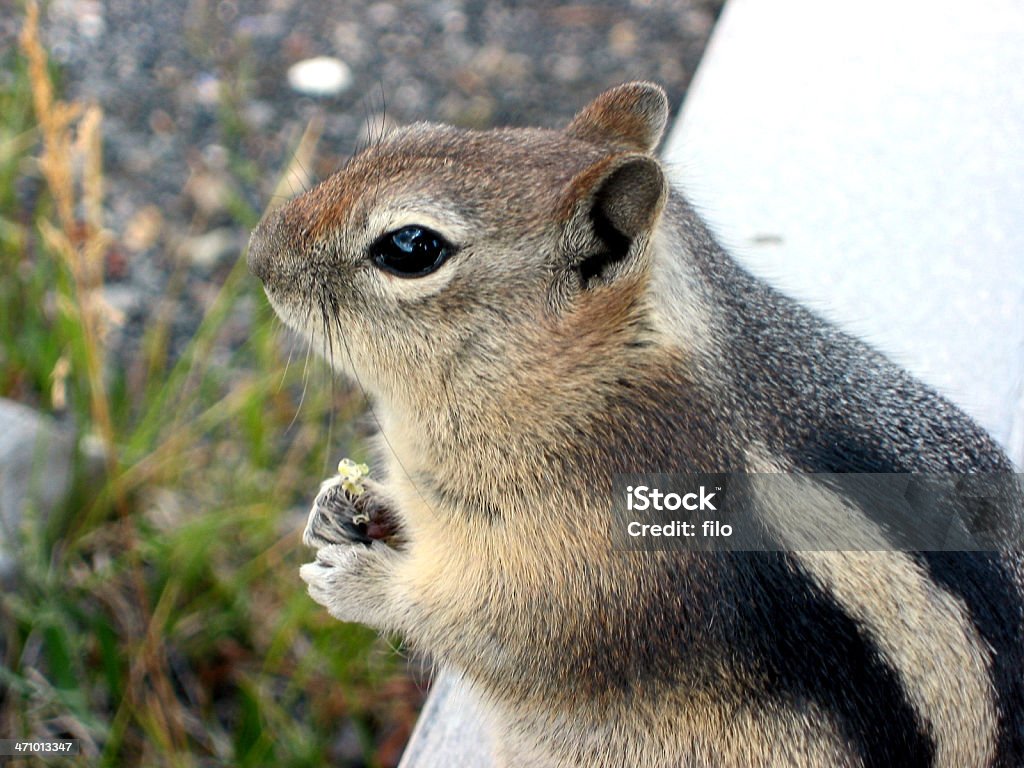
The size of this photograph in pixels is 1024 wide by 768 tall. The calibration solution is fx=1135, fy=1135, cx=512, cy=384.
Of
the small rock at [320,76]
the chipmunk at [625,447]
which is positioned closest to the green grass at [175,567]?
the chipmunk at [625,447]

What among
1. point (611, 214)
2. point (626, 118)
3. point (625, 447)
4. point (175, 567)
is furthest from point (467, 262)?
point (175, 567)

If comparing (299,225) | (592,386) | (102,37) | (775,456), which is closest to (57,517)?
(299,225)

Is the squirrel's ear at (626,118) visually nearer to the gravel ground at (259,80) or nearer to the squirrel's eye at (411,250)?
the squirrel's eye at (411,250)

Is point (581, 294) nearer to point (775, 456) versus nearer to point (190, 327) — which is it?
point (775, 456)

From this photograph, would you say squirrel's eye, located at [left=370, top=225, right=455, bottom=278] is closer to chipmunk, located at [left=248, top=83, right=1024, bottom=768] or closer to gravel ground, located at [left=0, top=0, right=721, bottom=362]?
chipmunk, located at [left=248, top=83, right=1024, bottom=768]

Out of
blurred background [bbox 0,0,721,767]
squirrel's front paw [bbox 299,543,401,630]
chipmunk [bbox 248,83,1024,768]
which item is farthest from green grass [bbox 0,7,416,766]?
chipmunk [bbox 248,83,1024,768]

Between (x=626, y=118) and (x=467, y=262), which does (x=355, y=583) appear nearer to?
(x=467, y=262)
